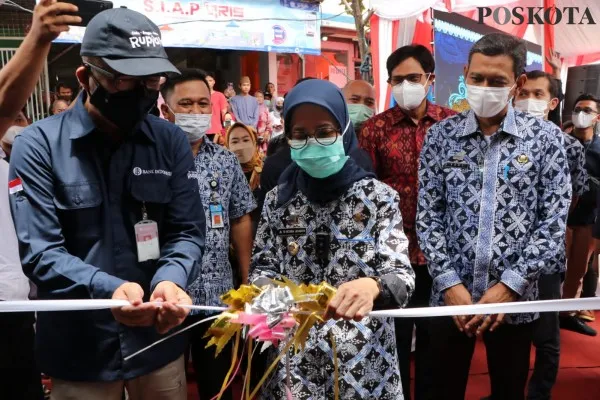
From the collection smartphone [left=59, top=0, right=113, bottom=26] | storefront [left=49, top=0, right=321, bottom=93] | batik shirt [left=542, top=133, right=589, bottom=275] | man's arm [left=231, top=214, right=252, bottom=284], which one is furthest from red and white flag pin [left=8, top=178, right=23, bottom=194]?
storefront [left=49, top=0, right=321, bottom=93]

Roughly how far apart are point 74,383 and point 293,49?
1136 cm

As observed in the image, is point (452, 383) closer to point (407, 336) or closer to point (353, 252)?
point (407, 336)

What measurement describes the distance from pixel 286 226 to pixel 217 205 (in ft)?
3.47

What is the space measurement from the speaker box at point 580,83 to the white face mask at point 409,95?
354 centimetres

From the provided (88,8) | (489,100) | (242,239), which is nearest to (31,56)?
(88,8)

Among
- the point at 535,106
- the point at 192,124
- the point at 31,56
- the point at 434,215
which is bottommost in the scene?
the point at 434,215

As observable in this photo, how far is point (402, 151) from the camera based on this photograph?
3479mm

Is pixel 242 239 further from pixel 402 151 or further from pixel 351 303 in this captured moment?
pixel 351 303

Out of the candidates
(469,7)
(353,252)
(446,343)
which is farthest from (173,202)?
(469,7)

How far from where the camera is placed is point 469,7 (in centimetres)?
620

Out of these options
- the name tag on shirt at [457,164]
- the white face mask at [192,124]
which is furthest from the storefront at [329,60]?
the name tag on shirt at [457,164]

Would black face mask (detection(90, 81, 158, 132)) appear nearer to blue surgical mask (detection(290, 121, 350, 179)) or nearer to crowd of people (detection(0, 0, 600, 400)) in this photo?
crowd of people (detection(0, 0, 600, 400))

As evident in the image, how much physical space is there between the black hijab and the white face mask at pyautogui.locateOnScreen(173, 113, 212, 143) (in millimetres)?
1100

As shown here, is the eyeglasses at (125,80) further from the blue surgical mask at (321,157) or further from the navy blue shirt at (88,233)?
the blue surgical mask at (321,157)
